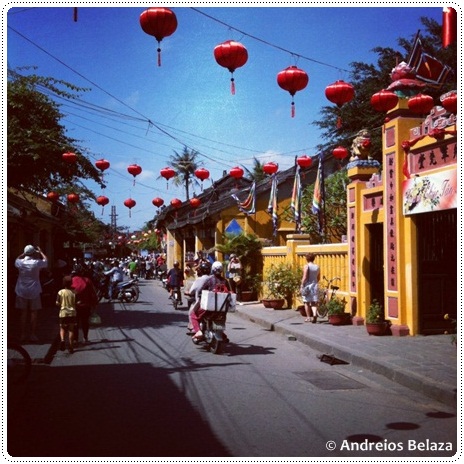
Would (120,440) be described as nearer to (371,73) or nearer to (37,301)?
(37,301)

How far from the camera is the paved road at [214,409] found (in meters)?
5.21

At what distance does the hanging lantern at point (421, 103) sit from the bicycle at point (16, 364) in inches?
313

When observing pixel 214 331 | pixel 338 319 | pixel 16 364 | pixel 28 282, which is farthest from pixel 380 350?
pixel 28 282

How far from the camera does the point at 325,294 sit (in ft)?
50.8

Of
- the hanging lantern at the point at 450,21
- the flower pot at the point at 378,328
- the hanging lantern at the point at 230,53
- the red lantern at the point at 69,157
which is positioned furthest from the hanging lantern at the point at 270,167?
the hanging lantern at the point at 450,21

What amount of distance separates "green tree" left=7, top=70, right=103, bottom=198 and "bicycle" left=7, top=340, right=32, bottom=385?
5.89 m

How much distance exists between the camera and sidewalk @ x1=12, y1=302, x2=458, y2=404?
7.68 metres

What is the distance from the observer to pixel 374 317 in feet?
39.0

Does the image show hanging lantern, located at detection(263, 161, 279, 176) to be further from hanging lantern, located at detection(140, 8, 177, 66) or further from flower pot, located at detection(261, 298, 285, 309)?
hanging lantern, located at detection(140, 8, 177, 66)

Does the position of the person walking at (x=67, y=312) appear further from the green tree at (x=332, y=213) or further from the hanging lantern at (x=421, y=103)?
the green tree at (x=332, y=213)

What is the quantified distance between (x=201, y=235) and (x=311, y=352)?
23.4 meters

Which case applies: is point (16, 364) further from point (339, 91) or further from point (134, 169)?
point (134, 169)

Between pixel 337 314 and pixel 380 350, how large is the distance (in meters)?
3.68
